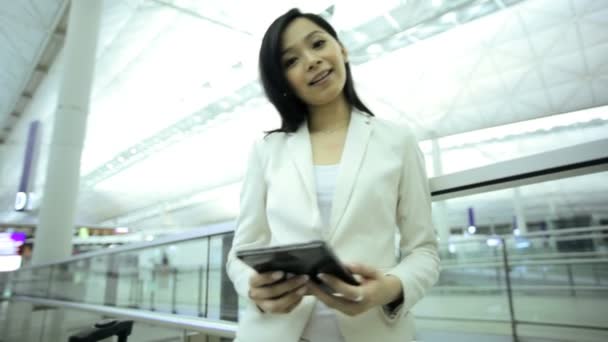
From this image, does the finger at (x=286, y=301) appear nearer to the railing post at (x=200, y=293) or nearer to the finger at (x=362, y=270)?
the finger at (x=362, y=270)

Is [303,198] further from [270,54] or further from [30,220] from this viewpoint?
[30,220]

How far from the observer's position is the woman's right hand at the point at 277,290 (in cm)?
118

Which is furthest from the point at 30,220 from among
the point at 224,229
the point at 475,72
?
the point at 224,229

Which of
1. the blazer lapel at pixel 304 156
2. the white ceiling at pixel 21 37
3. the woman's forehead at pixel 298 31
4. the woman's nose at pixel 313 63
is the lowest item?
the blazer lapel at pixel 304 156

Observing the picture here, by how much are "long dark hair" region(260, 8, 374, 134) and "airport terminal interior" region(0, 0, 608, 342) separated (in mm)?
675

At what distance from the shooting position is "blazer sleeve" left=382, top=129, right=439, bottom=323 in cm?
129

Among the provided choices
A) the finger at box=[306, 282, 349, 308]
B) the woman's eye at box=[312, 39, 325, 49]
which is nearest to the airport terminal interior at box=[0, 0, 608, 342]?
the woman's eye at box=[312, 39, 325, 49]

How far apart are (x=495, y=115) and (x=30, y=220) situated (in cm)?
4227

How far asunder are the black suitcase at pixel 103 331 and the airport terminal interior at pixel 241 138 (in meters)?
0.13

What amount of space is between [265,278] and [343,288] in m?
0.26

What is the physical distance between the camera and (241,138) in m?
26.5

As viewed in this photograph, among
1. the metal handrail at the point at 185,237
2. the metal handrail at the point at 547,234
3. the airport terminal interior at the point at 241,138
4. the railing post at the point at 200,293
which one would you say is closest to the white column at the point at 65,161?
the airport terminal interior at the point at 241,138

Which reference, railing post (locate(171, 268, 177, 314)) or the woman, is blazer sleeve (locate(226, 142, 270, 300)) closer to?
the woman

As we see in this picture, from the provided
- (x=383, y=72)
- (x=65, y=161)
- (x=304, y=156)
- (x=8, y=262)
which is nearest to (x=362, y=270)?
(x=304, y=156)
